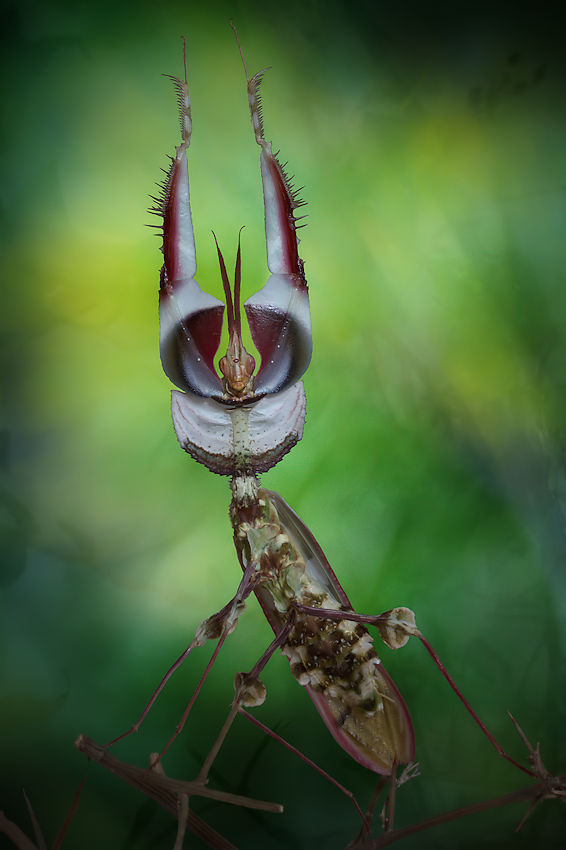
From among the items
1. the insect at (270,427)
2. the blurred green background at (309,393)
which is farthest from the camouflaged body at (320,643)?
the blurred green background at (309,393)

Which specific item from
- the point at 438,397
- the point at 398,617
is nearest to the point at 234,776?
the point at 398,617

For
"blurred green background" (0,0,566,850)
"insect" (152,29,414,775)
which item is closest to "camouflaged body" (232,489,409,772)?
"insect" (152,29,414,775)

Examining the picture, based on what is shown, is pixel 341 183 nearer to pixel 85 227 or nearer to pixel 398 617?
pixel 85 227

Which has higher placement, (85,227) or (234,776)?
(85,227)

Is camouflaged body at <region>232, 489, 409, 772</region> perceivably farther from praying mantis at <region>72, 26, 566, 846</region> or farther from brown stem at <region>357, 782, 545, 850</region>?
brown stem at <region>357, 782, 545, 850</region>

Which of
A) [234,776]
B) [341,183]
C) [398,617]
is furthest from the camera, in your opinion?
[341,183]

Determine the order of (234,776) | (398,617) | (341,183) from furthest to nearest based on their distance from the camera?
(341,183) < (234,776) < (398,617)

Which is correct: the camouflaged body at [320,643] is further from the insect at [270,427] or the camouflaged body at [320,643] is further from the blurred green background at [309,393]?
the blurred green background at [309,393]
